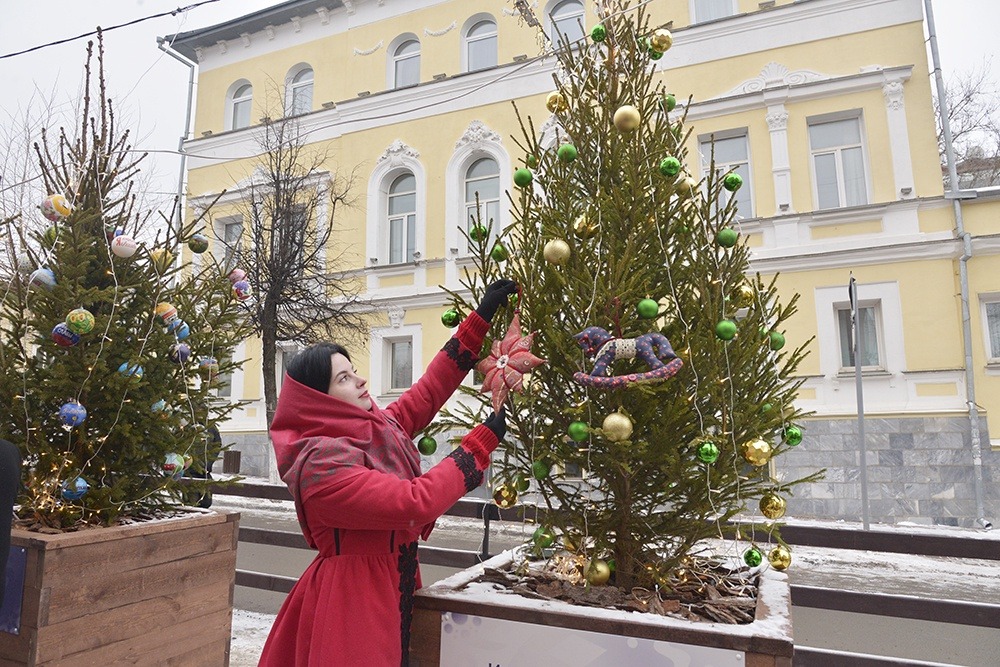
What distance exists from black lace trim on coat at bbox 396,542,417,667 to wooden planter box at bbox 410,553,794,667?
3 cm

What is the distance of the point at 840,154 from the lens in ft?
38.1

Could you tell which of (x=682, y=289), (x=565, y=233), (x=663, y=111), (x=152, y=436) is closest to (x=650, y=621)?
(x=682, y=289)

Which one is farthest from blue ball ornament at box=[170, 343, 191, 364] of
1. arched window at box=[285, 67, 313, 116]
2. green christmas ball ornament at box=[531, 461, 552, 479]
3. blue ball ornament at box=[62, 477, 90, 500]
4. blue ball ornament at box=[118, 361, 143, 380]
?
arched window at box=[285, 67, 313, 116]

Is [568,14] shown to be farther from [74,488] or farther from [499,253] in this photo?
[74,488]

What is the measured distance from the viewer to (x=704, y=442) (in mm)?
2061

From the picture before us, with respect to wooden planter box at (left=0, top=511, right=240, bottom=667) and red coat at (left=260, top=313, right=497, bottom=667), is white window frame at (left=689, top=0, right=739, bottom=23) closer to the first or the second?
wooden planter box at (left=0, top=511, right=240, bottom=667)

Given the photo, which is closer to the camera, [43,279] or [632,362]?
[632,362]

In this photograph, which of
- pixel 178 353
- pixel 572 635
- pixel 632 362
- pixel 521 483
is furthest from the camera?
pixel 178 353

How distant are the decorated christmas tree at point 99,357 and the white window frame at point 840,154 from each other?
10744mm

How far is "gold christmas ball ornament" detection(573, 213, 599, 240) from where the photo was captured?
2.28 meters

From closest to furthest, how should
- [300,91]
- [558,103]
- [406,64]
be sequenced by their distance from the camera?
[558,103] < [406,64] < [300,91]

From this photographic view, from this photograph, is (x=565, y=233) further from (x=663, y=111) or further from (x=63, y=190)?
(x=63, y=190)

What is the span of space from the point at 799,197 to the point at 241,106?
13.9m

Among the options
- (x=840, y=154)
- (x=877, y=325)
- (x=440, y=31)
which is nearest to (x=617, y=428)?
(x=877, y=325)
